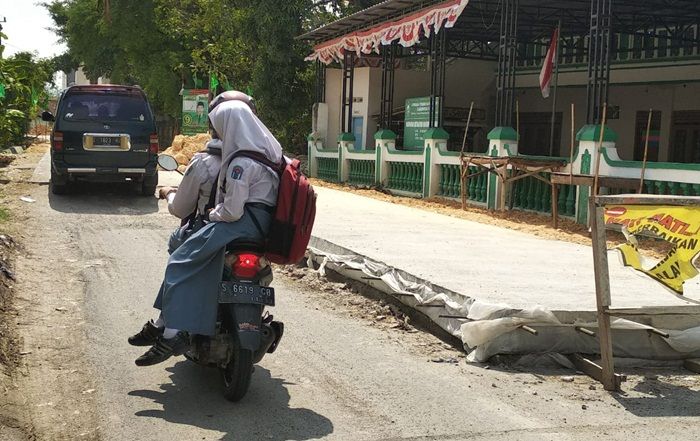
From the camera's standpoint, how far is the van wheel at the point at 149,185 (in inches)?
572

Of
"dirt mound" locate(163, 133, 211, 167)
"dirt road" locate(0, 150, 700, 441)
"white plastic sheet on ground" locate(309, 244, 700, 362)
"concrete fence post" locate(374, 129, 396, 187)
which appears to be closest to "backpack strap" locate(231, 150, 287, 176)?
"dirt road" locate(0, 150, 700, 441)

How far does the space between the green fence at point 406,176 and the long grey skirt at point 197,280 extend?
13458mm

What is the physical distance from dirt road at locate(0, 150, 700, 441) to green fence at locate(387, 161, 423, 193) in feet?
35.7

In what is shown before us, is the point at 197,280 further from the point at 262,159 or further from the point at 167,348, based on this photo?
the point at 262,159

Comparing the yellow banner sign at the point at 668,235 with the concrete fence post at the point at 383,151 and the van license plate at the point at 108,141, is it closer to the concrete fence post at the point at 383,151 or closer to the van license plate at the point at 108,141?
the van license plate at the point at 108,141

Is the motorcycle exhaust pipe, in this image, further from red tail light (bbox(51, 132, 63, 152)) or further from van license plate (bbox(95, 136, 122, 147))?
red tail light (bbox(51, 132, 63, 152))

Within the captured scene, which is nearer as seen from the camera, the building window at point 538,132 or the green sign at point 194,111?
the building window at point 538,132

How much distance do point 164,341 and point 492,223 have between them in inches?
360

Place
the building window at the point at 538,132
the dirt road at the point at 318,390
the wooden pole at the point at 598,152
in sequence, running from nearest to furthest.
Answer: the dirt road at the point at 318,390, the wooden pole at the point at 598,152, the building window at the point at 538,132

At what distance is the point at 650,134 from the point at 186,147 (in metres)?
14.9

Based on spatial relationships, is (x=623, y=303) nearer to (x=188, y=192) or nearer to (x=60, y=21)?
(x=188, y=192)

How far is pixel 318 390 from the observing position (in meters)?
4.84

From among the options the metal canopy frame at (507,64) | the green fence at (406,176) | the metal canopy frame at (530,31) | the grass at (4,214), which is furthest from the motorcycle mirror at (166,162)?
the green fence at (406,176)

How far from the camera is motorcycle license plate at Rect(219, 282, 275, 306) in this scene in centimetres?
446
